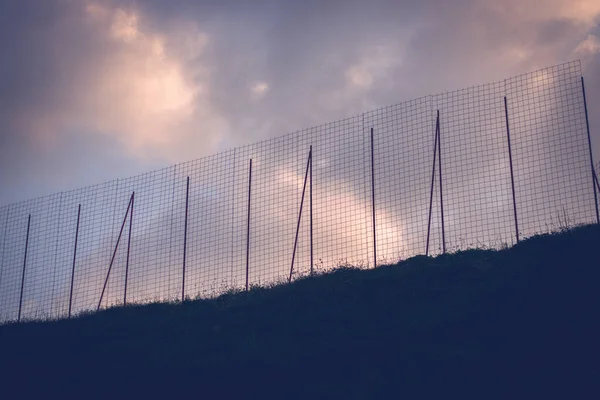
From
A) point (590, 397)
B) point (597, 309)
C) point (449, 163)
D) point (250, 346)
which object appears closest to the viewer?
point (590, 397)

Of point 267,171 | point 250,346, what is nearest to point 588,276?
point 250,346

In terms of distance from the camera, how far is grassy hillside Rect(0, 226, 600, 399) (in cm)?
1522

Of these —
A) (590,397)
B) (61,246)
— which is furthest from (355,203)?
(61,246)

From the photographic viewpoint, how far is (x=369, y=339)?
54.9 feet

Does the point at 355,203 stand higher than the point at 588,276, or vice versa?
the point at 355,203

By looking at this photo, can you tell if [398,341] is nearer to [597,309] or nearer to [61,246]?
[597,309]

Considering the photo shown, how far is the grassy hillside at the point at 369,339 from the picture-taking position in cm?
1522

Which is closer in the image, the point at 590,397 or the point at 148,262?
the point at 590,397

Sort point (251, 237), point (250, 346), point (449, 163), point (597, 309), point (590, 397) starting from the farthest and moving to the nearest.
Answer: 1. point (251, 237)
2. point (449, 163)
3. point (250, 346)
4. point (597, 309)
5. point (590, 397)

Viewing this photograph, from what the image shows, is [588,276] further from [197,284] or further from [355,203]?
[197,284]

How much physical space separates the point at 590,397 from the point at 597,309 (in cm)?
235

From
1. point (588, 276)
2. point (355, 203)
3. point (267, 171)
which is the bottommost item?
point (588, 276)

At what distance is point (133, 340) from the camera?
64.6 ft

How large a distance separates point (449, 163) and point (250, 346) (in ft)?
21.9
